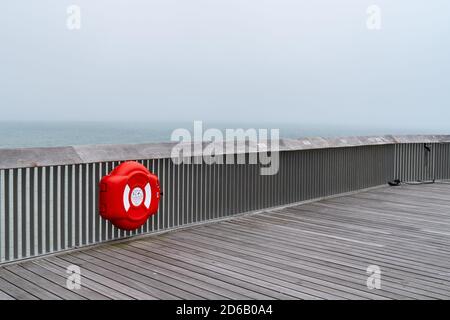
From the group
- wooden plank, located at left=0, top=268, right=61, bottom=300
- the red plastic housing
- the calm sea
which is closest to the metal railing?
the red plastic housing

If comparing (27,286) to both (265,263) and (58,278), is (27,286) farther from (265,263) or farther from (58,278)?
(265,263)

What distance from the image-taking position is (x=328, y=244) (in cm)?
562

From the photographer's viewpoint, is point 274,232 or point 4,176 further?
point 274,232

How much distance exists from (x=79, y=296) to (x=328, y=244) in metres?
2.70

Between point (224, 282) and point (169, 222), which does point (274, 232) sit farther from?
point (224, 282)

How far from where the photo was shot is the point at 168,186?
6094mm

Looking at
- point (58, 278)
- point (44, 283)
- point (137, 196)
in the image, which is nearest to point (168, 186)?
point (137, 196)

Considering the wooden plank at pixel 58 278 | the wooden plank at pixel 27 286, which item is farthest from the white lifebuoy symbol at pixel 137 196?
the wooden plank at pixel 27 286

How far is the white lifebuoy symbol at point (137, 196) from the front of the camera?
207 inches

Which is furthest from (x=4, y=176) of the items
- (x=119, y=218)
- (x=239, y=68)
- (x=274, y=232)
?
(x=239, y=68)

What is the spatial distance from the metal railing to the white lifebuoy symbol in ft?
1.02

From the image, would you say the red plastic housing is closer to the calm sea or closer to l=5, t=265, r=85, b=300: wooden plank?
l=5, t=265, r=85, b=300: wooden plank

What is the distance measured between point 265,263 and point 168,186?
167 cm

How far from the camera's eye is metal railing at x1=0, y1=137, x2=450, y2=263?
15.4 ft
